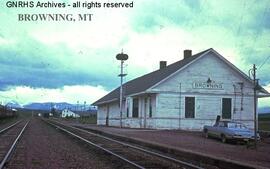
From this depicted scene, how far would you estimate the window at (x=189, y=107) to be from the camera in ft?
135

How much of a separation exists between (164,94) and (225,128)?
43.7 ft

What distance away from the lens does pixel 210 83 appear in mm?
42000

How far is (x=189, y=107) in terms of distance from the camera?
136 ft

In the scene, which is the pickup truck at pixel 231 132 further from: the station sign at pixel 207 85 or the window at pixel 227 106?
the window at pixel 227 106

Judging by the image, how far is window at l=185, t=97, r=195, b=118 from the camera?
135 feet

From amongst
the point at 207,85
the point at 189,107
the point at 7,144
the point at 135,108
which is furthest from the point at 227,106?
the point at 7,144

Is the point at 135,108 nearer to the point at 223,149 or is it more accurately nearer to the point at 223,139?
the point at 223,139

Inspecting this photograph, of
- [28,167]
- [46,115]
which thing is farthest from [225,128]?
[46,115]

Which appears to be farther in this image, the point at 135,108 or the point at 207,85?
the point at 135,108

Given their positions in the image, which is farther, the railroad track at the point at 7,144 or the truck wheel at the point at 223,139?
the truck wheel at the point at 223,139

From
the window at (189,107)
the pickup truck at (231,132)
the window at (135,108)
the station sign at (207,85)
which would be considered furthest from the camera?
the window at (135,108)

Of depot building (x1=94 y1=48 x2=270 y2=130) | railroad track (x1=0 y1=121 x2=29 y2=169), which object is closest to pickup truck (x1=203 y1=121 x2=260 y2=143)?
depot building (x1=94 y1=48 x2=270 y2=130)

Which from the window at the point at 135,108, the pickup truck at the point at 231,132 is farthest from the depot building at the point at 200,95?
the pickup truck at the point at 231,132

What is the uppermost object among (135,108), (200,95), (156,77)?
(156,77)
